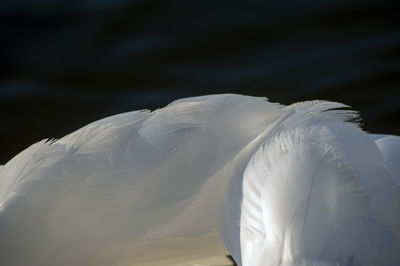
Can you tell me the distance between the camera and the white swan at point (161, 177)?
5.23ft

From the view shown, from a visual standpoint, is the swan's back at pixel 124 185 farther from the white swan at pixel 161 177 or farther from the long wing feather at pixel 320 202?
the long wing feather at pixel 320 202

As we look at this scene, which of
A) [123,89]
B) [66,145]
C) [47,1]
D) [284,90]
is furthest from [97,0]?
[66,145]

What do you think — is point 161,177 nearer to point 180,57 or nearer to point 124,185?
point 124,185

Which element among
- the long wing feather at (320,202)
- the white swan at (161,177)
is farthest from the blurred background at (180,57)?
the long wing feather at (320,202)

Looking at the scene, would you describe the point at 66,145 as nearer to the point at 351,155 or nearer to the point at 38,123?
the point at 351,155

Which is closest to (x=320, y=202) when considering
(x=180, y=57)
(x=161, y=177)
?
(x=161, y=177)

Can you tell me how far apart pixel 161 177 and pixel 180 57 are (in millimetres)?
2154

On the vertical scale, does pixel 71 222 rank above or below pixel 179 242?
above

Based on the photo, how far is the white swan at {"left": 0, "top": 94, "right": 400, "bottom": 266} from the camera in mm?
1594

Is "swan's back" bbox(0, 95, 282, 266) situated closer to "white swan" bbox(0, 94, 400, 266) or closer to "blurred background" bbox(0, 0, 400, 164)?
"white swan" bbox(0, 94, 400, 266)

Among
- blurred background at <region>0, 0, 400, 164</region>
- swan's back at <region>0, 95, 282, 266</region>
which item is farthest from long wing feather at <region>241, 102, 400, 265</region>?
blurred background at <region>0, 0, 400, 164</region>

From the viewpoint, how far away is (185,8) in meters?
4.12

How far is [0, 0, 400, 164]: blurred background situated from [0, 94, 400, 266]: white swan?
166 centimetres

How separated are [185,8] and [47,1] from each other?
70 centimetres
